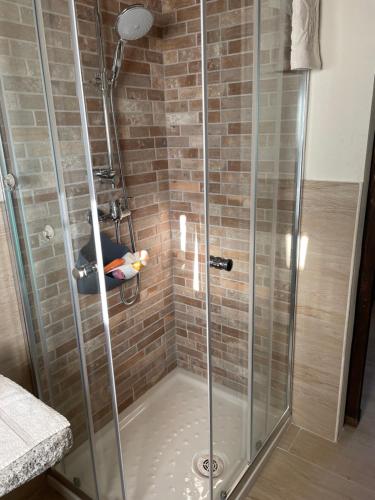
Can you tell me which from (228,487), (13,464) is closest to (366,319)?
(228,487)

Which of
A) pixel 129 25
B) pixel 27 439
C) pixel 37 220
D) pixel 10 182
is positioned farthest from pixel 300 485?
pixel 129 25

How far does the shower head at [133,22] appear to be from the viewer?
5.38 ft

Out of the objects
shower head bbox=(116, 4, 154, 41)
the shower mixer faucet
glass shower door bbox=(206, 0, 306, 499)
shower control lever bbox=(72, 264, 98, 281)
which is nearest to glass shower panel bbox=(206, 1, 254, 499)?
glass shower door bbox=(206, 0, 306, 499)

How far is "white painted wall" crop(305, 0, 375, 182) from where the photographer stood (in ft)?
4.97

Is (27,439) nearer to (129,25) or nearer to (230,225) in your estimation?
(230,225)

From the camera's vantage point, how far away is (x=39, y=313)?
5.26 ft

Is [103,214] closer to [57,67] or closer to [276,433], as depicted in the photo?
[57,67]

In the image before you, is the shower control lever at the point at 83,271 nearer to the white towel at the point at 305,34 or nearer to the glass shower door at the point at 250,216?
the glass shower door at the point at 250,216

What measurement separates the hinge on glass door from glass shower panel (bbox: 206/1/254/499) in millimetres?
756

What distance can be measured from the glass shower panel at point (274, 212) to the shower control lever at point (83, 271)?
0.66 meters

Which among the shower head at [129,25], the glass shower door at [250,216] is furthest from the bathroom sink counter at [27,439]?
the shower head at [129,25]

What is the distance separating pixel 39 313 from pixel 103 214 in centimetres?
55

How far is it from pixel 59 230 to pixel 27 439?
27.1 inches

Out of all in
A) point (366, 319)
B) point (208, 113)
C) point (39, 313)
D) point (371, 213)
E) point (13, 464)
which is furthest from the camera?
point (366, 319)
